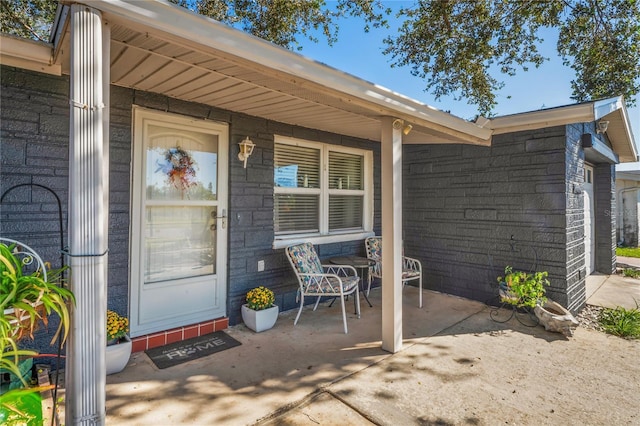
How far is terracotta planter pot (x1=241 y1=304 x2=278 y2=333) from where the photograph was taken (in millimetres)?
3408

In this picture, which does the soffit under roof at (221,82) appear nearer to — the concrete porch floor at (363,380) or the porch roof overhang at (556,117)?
the porch roof overhang at (556,117)

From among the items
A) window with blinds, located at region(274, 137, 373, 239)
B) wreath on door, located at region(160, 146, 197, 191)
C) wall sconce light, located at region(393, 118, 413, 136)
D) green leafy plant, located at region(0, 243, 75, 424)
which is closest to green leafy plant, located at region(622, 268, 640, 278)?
window with blinds, located at region(274, 137, 373, 239)

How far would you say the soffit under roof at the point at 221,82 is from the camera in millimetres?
1912

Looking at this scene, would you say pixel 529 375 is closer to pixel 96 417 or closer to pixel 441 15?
pixel 96 417

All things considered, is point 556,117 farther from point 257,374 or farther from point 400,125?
point 257,374

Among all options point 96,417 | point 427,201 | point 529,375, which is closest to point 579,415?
point 529,375

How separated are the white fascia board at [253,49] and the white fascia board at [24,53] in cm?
112

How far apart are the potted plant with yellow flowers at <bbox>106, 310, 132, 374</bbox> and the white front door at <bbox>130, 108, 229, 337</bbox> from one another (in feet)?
1.25

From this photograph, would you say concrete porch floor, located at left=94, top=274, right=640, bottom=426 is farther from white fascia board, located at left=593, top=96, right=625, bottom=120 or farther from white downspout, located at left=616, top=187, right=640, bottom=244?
white downspout, located at left=616, top=187, right=640, bottom=244

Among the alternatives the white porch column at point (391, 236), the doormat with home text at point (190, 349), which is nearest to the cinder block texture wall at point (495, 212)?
the white porch column at point (391, 236)

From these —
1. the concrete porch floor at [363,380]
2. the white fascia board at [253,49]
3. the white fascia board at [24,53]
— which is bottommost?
the concrete porch floor at [363,380]

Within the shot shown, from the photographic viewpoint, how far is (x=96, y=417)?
54.8 inches

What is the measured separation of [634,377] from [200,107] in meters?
4.41

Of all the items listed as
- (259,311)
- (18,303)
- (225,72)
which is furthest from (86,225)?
(259,311)
